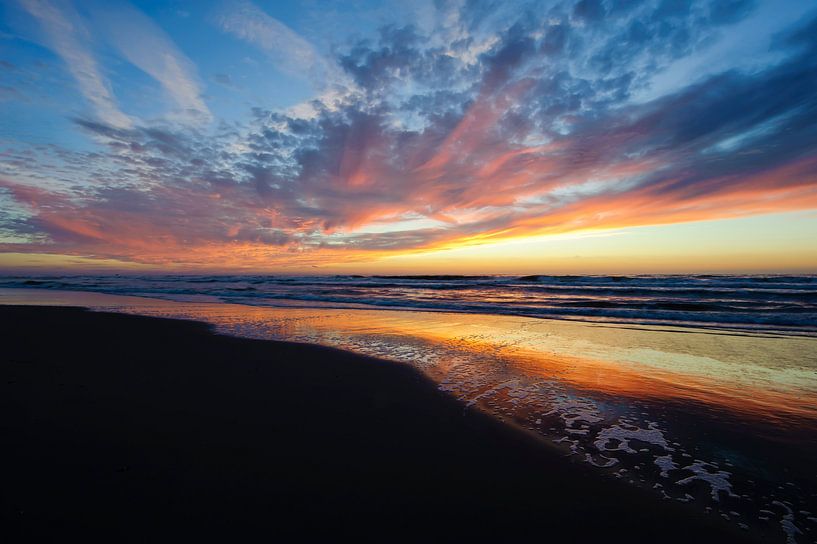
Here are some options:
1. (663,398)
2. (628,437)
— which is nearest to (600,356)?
(663,398)

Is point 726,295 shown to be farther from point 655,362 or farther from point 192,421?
point 192,421

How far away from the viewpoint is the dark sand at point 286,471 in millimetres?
2744

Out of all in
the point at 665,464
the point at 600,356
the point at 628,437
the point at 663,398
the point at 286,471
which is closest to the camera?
the point at 286,471

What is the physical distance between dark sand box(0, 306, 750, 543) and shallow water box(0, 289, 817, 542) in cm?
47

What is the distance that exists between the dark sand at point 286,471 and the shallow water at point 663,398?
18.7 inches

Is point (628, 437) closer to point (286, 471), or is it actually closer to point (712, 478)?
point (712, 478)

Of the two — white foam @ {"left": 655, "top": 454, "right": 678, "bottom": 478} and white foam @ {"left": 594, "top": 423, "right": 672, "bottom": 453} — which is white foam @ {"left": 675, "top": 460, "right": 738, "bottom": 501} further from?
white foam @ {"left": 594, "top": 423, "right": 672, "bottom": 453}

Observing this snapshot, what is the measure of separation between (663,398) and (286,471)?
5.43 metres

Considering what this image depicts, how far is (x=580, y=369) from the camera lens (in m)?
7.48

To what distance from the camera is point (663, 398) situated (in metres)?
5.75

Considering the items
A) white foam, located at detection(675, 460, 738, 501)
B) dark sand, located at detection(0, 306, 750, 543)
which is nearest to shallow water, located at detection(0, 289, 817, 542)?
white foam, located at detection(675, 460, 738, 501)

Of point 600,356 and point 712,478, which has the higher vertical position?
point 600,356

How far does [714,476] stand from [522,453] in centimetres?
171

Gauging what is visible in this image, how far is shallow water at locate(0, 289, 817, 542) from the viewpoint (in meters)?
3.39
